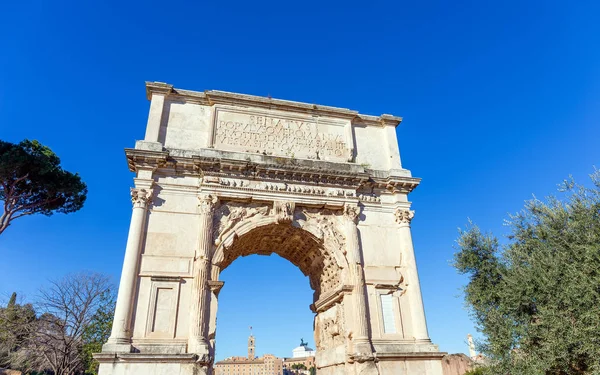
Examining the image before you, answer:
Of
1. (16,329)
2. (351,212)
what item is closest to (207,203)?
(351,212)

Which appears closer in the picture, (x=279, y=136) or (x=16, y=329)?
(x=279, y=136)

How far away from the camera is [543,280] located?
9672 mm

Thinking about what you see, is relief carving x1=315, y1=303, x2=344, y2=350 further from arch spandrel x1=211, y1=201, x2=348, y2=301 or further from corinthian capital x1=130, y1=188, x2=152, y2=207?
corinthian capital x1=130, y1=188, x2=152, y2=207

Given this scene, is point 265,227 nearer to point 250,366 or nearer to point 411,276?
point 411,276

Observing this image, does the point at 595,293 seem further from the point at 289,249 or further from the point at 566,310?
the point at 289,249

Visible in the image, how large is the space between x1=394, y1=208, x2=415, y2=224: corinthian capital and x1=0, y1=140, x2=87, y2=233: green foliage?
12.9 metres

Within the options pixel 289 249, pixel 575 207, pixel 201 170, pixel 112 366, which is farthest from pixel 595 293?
pixel 112 366

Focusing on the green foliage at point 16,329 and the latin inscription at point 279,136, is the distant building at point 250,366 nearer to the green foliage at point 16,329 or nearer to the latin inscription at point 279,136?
the green foliage at point 16,329

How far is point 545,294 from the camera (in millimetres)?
9695

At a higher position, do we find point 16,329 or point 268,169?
point 268,169

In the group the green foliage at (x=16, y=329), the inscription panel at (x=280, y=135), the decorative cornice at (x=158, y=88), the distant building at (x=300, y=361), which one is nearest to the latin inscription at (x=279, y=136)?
the inscription panel at (x=280, y=135)

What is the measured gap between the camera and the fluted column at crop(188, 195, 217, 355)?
890 centimetres

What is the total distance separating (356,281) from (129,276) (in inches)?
229

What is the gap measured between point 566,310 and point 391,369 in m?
4.38
